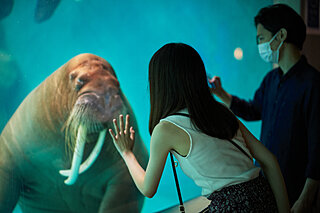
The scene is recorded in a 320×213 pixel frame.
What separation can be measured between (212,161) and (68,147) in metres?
0.76

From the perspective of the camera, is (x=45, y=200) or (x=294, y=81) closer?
(x=45, y=200)

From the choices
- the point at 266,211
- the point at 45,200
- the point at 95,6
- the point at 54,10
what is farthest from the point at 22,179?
the point at 266,211

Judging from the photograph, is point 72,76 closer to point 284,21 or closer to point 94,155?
point 94,155

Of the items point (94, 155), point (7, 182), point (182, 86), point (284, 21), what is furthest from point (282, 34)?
point (7, 182)

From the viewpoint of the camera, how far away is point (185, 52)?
45.5 inches

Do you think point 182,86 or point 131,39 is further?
point 131,39

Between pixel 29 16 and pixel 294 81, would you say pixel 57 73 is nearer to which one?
pixel 29 16

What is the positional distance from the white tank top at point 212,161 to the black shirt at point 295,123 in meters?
0.89

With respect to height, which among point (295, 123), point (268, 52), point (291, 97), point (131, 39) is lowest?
point (295, 123)

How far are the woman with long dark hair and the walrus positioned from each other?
0.46 metres

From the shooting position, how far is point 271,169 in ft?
4.17

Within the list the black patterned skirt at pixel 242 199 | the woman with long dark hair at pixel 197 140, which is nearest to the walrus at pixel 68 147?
the woman with long dark hair at pixel 197 140

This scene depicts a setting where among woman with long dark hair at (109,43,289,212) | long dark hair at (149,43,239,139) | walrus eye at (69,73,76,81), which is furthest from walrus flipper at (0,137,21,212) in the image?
long dark hair at (149,43,239,139)

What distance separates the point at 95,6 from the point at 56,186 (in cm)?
91
